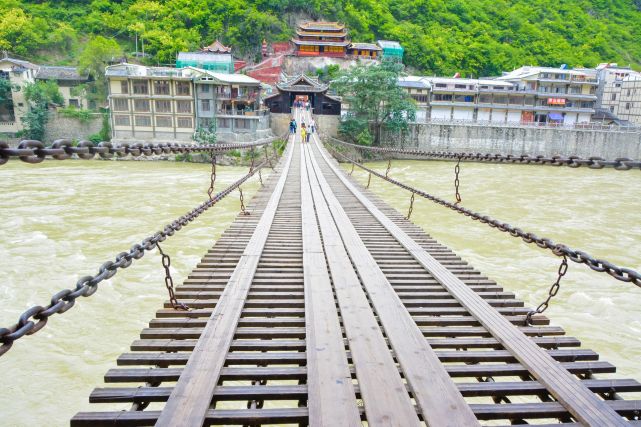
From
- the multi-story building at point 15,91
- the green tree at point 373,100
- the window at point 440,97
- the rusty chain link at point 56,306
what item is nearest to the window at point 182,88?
the green tree at point 373,100

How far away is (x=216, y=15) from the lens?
45.9 metres

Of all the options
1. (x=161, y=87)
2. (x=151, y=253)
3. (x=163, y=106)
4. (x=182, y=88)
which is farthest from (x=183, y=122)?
(x=151, y=253)

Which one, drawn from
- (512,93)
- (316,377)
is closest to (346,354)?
(316,377)

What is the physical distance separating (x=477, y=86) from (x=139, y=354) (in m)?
38.2

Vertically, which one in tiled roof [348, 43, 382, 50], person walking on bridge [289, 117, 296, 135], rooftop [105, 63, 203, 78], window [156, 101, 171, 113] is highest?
tiled roof [348, 43, 382, 50]

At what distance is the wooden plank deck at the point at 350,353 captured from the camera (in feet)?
6.74

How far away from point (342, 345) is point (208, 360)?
81 cm

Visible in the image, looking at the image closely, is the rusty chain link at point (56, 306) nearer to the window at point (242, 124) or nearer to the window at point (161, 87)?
the window at point (242, 124)

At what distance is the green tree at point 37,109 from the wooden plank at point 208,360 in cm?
3272

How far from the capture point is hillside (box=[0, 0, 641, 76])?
41.7 metres

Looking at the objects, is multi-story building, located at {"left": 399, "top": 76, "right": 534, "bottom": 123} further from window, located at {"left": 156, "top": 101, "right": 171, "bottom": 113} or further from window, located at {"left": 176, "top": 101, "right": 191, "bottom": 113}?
window, located at {"left": 156, "top": 101, "right": 171, "bottom": 113}

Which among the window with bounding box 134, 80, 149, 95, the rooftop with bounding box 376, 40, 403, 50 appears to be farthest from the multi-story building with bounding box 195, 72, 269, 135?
the rooftop with bounding box 376, 40, 403, 50

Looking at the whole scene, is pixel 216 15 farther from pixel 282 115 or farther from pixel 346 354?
pixel 346 354

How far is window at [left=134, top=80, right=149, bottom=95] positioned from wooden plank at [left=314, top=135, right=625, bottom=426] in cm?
2975
